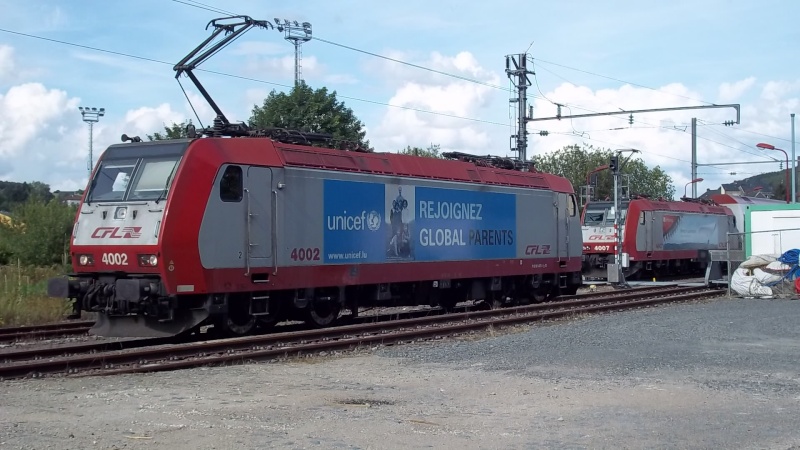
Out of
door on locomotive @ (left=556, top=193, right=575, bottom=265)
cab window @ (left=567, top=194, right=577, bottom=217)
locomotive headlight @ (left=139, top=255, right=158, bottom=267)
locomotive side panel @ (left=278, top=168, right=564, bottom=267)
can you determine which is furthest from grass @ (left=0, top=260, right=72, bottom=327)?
cab window @ (left=567, top=194, right=577, bottom=217)

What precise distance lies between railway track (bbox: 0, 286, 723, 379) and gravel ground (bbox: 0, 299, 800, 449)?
1.44 ft

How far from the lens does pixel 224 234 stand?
565 inches

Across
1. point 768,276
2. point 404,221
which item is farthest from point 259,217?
point 768,276

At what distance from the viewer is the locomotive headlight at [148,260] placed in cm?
1349

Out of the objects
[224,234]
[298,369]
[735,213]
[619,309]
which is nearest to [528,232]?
[619,309]

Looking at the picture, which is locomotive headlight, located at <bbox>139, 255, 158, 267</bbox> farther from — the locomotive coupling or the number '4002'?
the locomotive coupling

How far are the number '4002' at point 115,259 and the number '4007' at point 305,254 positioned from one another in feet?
9.61

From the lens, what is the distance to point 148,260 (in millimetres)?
13586

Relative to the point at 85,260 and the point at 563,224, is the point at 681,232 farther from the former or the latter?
the point at 85,260

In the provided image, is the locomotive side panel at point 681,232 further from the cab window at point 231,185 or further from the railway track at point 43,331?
the railway track at point 43,331

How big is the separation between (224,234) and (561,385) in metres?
6.47

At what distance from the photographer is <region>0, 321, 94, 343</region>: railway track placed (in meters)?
15.2

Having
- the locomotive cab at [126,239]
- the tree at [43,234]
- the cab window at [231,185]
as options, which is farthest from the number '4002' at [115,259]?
the tree at [43,234]

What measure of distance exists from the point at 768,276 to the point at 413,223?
35.0ft
